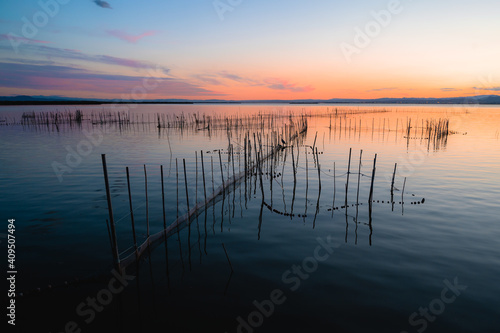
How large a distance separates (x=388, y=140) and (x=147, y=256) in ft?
67.9

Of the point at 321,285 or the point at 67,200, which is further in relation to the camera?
the point at 67,200

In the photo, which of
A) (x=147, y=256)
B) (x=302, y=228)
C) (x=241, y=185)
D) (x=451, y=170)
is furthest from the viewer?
(x=451, y=170)

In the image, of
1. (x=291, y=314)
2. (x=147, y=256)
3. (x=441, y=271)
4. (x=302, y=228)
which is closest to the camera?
(x=291, y=314)

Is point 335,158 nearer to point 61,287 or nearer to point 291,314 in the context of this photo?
point 291,314

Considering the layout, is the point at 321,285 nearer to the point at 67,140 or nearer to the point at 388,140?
the point at 388,140

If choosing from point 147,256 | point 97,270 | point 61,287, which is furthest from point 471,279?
point 61,287

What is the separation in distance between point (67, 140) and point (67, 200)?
1542 centimetres

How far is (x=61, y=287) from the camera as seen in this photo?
4441 millimetres

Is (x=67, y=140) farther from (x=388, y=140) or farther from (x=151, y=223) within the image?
(x=388, y=140)

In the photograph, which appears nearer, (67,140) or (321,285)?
(321,285)

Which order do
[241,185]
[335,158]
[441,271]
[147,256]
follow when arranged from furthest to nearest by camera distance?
1. [335,158]
2. [241,185]
3. [147,256]
4. [441,271]

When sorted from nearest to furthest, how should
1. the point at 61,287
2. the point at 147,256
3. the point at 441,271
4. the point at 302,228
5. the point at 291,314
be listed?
the point at 291,314 → the point at 61,287 → the point at 441,271 → the point at 147,256 → the point at 302,228

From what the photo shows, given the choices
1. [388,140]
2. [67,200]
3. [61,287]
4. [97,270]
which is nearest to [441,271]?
[97,270]

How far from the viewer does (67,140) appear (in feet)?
70.0
